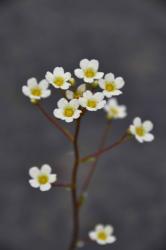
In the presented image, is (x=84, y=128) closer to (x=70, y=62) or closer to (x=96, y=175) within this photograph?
(x=96, y=175)

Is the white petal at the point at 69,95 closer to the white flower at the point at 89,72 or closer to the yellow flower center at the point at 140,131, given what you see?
the white flower at the point at 89,72

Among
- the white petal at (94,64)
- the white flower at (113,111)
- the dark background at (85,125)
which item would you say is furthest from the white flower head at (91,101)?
the dark background at (85,125)

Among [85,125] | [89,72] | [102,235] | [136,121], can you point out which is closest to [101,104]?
[89,72]

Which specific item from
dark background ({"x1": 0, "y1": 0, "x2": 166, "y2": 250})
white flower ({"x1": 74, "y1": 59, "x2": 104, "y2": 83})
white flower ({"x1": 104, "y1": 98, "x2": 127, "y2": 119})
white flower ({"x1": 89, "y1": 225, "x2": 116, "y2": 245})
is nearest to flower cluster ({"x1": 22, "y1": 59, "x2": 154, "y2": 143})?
white flower ({"x1": 74, "y1": 59, "x2": 104, "y2": 83})

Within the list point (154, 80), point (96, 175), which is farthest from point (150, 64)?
point (96, 175)

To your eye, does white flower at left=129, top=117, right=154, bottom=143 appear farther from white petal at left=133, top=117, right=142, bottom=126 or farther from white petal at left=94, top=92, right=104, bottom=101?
white petal at left=94, top=92, right=104, bottom=101

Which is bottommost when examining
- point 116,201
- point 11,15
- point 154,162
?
point 116,201
